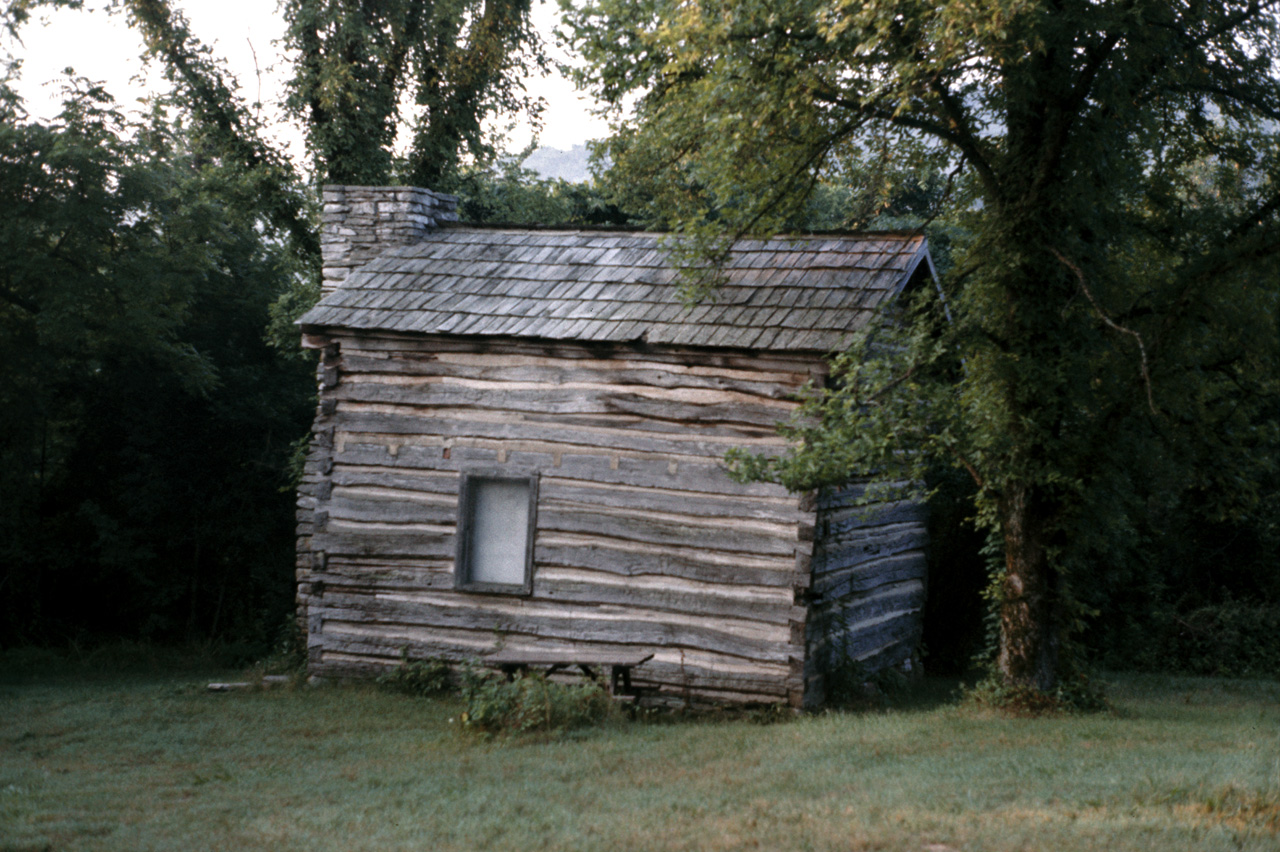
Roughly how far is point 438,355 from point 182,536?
A: 7.66 m

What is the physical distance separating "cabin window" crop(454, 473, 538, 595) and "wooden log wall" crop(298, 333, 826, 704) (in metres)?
0.15

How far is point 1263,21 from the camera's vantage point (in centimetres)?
873

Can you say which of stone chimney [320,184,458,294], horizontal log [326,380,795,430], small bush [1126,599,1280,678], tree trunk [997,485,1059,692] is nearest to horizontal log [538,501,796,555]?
horizontal log [326,380,795,430]

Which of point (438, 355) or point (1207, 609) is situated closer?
point (438, 355)

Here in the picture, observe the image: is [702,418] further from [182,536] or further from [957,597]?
[182,536]

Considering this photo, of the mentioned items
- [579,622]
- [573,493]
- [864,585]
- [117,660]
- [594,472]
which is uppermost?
[594,472]

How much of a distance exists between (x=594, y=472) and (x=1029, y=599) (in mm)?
4198

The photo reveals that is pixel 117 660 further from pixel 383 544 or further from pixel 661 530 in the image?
pixel 661 530

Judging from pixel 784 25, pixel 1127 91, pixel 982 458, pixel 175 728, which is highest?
pixel 784 25

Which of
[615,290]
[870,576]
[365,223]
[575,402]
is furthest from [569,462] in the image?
[365,223]

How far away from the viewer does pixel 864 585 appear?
11.4 meters

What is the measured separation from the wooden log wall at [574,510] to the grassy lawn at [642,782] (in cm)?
77

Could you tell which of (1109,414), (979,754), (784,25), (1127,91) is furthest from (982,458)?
(784,25)

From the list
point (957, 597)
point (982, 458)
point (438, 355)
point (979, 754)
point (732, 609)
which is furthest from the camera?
point (957, 597)
